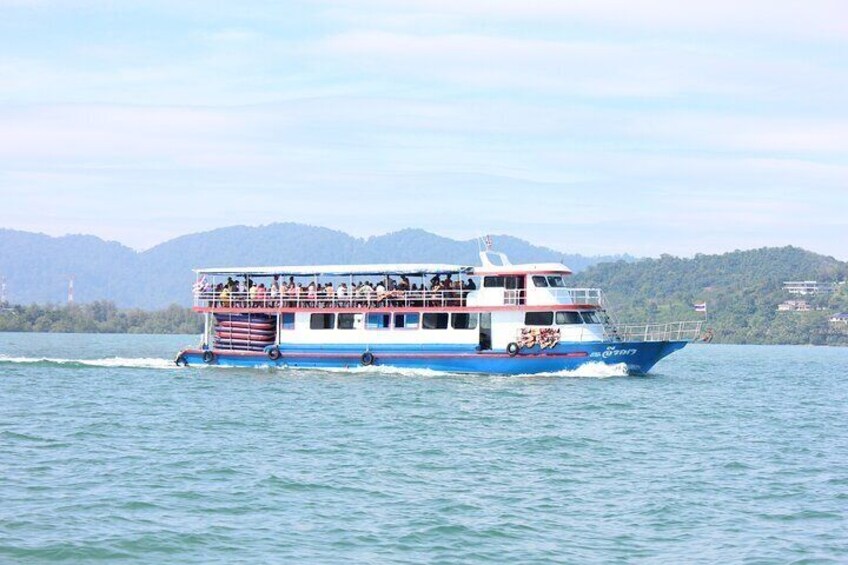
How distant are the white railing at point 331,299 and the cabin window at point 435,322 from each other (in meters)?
0.42

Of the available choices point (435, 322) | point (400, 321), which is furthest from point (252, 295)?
point (435, 322)

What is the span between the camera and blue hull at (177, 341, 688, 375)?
48844 mm

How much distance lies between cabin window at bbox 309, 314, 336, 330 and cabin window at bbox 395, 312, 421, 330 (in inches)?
114

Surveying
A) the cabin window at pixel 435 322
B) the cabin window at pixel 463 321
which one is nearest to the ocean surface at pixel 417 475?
the cabin window at pixel 463 321

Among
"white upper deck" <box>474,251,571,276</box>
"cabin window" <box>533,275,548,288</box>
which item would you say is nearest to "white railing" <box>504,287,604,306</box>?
"cabin window" <box>533,275,548,288</box>

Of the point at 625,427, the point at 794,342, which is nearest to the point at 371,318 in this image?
the point at 625,427

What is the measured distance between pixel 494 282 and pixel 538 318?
2.38 meters

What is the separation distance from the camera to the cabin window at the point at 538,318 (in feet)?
160

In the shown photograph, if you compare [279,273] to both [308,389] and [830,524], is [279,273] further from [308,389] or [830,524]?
[830,524]

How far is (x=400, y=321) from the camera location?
168 feet

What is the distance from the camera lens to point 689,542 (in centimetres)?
2169

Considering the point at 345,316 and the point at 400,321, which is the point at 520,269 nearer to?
the point at 400,321

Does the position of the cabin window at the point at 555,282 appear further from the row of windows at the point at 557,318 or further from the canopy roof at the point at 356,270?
the canopy roof at the point at 356,270

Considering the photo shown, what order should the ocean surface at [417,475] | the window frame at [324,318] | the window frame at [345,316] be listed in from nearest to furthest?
the ocean surface at [417,475] < the window frame at [345,316] < the window frame at [324,318]
